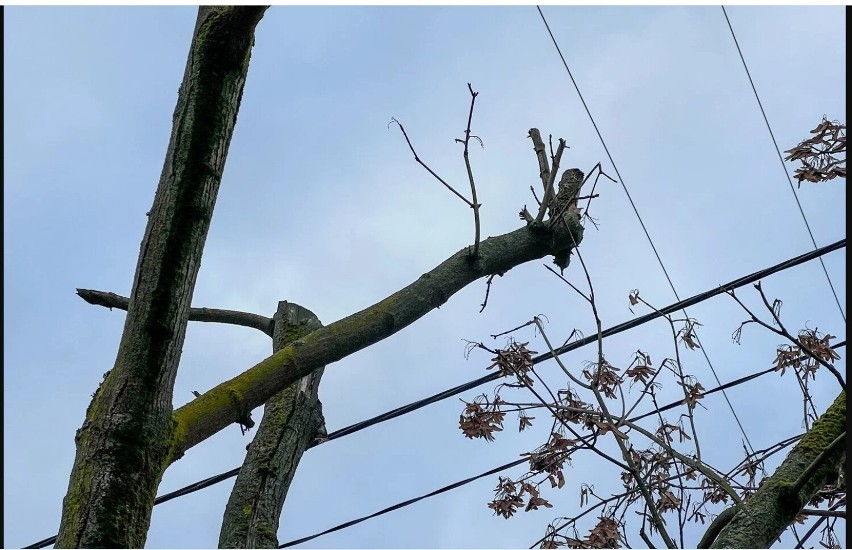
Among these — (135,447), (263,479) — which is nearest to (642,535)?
(263,479)

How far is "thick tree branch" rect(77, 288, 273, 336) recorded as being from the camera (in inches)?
139

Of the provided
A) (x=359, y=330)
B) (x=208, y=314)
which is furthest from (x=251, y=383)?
(x=208, y=314)

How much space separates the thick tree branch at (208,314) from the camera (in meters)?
3.52

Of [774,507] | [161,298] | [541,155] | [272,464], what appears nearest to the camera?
[161,298]

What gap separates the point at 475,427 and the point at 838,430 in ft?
4.45

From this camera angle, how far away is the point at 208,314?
407 cm

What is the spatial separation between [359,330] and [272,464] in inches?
31.5

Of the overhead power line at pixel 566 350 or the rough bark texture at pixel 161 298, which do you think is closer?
the rough bark texture at pixel 161 298

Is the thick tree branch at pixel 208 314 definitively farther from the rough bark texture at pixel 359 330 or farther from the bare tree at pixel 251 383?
the rough bark texture at pixel 359 330

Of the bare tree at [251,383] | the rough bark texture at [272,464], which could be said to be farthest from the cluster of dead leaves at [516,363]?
the rough bark texture at [272,464]

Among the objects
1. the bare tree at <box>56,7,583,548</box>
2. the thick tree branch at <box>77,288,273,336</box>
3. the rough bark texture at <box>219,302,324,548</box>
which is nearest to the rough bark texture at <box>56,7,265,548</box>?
the bare tree at <box>56,7,583,548</box>

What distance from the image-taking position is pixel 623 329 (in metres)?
4.88

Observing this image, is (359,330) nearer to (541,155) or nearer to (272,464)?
(272,464)

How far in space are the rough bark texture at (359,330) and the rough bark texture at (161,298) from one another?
7.2 inches
